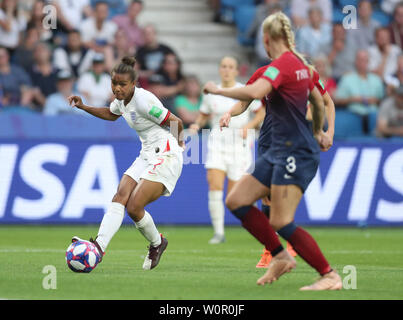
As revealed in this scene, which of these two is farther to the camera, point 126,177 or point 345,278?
point 126,177

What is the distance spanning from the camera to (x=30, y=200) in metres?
14.7

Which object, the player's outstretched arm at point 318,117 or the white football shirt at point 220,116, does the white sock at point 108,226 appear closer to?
the player's outstretched arm at point 318,117

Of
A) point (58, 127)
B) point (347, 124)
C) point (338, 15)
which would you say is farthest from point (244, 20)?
point (58, 127)

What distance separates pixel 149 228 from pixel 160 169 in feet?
2.02

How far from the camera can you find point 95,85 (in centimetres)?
1678

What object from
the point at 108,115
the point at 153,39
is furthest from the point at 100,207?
the point at 108,115

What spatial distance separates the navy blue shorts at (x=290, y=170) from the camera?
7.50m

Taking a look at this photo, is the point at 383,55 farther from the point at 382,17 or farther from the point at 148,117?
the point at 148,117

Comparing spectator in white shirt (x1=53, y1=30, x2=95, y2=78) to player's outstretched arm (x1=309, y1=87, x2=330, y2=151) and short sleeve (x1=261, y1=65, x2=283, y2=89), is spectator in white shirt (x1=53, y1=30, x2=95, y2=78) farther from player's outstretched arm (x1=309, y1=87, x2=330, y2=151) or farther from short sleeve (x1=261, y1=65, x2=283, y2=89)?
short sleeve (x1=261, y1=65, x2=283, y2=89)

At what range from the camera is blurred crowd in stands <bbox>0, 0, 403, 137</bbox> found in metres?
16.5

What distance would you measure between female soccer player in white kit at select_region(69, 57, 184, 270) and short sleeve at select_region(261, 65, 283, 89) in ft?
6.51

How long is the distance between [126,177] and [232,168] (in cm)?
419

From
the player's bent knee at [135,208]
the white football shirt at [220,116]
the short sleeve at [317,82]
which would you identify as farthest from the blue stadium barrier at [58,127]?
the short sleeve at [317,82]
